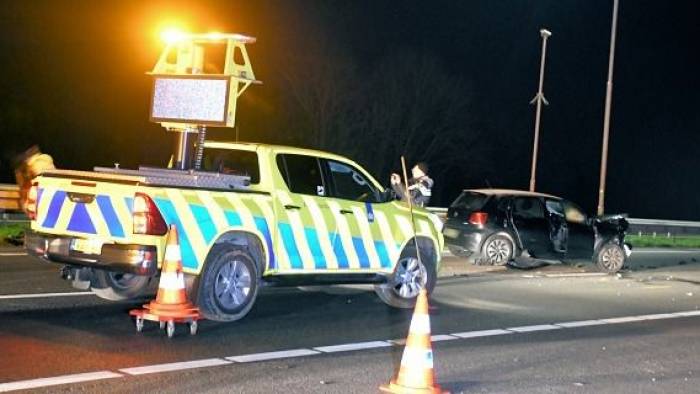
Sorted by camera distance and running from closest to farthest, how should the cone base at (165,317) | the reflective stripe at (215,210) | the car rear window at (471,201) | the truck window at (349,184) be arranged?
the cone base at (165,317) → the reflective stripe at (215,210) → the truck window at (349,184) → the car rear window at (471,201)

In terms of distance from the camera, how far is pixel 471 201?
17641mm

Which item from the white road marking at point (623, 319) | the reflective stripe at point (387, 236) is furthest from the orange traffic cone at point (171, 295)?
the white road marking at point (623, 319)

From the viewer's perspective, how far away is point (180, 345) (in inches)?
321

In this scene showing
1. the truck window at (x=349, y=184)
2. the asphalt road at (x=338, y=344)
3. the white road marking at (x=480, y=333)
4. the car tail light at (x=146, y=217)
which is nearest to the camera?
the asphalt road at (x=338, y=344)

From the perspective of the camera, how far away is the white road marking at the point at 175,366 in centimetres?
707

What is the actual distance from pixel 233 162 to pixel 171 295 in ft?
7.57

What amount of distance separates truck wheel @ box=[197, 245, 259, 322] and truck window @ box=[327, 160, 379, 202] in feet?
5.57

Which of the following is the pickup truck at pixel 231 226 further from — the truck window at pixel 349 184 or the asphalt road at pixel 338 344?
the asphalt road at pixel 338 344

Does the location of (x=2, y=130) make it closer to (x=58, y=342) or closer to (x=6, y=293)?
(x=6, y=293)

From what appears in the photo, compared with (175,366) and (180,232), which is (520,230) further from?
(175,366)

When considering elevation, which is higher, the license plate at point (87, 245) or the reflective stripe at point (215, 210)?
the reflective stripe at point (215, 210)

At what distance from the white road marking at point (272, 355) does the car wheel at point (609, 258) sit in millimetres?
11047

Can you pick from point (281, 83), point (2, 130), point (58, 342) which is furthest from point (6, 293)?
point (281, 83)

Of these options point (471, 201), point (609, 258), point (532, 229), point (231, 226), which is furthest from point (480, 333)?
point (609, 258)
